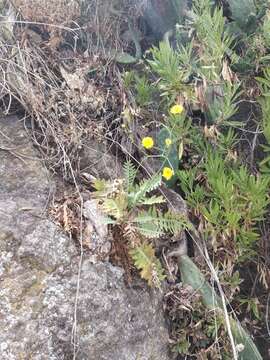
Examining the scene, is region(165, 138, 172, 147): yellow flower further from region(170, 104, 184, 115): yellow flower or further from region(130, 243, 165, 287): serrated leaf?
region(130, 243, 165, 287): serrated leaf

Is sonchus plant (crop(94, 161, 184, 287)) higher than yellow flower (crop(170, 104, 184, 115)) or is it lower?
lower

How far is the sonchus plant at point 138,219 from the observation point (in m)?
1.80

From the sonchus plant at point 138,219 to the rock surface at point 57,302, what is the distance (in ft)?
0.33

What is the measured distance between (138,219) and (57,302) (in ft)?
1.37

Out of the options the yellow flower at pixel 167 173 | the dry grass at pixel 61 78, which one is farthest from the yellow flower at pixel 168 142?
the dry grass at pixel 61 78

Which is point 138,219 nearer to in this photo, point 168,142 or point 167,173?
point 167,173

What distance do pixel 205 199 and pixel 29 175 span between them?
751 mm

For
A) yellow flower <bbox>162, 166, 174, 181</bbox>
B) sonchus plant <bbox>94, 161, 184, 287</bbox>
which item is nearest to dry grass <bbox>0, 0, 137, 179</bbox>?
sonchus plant <bbox>94, 161, 184, 287</bbox>

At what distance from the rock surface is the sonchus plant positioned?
99mm

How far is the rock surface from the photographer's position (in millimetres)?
1615

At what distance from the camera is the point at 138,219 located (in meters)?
1.82

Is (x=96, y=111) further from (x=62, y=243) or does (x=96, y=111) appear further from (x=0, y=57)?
(x=62, y=243)

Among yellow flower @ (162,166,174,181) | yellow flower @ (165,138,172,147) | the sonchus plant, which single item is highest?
yellow flower @ (165,138,172,147)

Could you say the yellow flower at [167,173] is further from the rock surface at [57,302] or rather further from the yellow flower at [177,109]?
the rock surface at [57,302]
